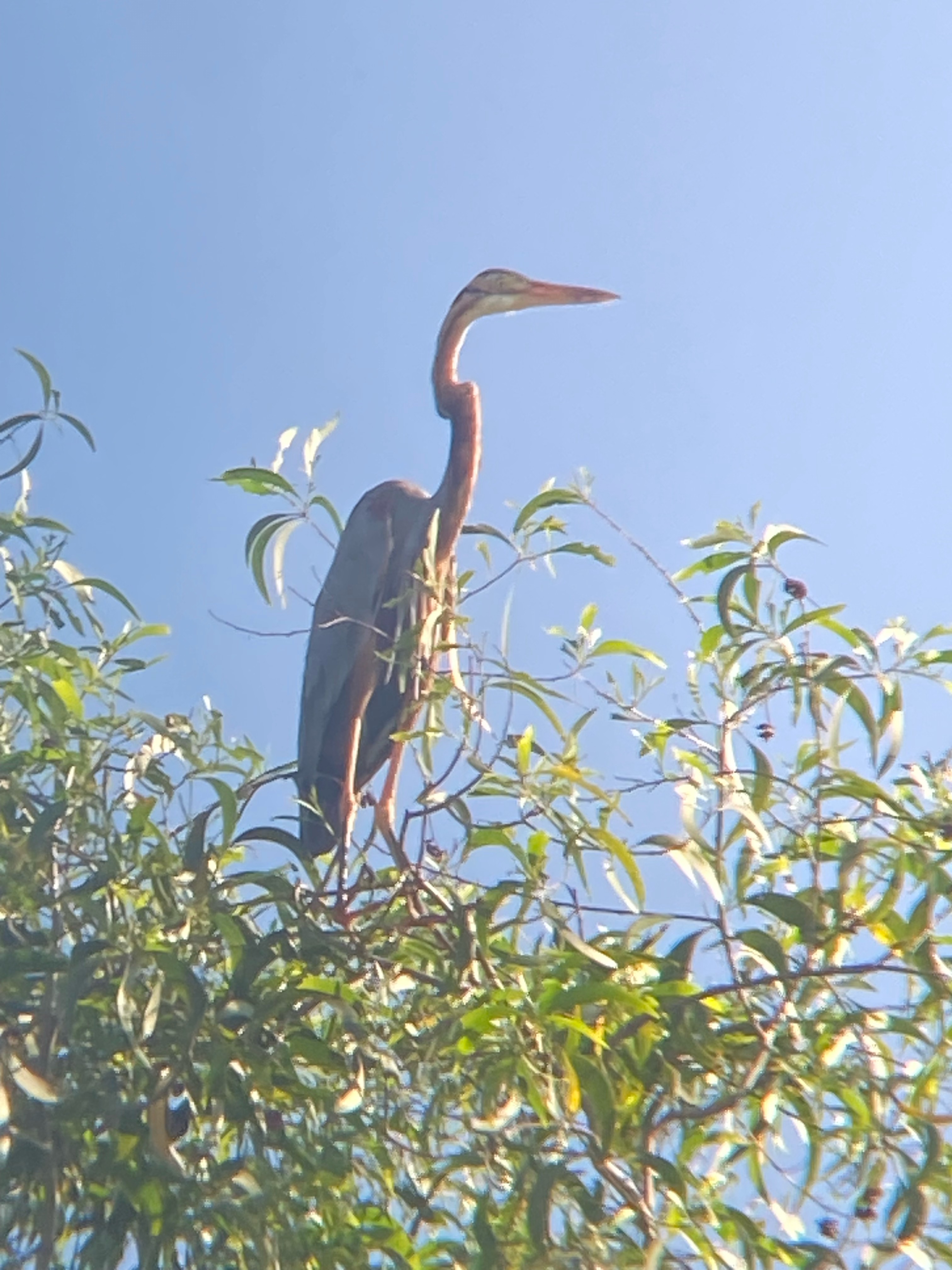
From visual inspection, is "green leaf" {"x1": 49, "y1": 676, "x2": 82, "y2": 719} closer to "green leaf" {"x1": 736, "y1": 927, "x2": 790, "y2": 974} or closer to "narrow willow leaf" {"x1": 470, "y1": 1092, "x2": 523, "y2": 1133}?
"narrow willow leaf" {"x1": 470, "y1": 1092, "x2": 523, "y2": 1133}

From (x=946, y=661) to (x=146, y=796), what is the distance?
79cm

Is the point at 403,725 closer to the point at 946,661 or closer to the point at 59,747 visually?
the point at 59,747

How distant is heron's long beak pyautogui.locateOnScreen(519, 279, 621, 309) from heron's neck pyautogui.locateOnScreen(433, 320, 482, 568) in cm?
29

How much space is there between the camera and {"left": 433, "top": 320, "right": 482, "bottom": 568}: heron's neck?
2299 millimetres

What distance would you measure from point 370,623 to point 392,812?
308 mm

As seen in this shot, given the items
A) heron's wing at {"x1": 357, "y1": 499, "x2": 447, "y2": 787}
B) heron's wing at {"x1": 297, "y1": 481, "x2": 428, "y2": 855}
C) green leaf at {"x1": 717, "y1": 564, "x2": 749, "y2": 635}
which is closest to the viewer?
green leaf at {"x1": 717, "y1": 564, "x2": 749, "y2": 635}

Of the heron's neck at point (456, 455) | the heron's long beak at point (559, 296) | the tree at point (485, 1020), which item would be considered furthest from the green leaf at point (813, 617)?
the heron's long beak at point (559, 296)

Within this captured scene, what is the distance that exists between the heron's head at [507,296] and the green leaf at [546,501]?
3.57ft

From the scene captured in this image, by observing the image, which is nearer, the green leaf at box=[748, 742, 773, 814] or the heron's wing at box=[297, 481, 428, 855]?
the green leaf at box=[748, 742, 773, 814]

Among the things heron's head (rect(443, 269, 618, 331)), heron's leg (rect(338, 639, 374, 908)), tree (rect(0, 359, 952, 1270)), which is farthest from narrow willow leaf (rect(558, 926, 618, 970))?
heron's head (rect(443, 269, 618, 331))

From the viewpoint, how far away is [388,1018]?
61.4 inches

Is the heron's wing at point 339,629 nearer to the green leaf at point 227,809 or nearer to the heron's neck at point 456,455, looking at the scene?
the heron's neck at point 456,455

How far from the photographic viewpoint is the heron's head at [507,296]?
9.00ft

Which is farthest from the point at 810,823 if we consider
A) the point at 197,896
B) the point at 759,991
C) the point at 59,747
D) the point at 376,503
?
the point at 376,503
